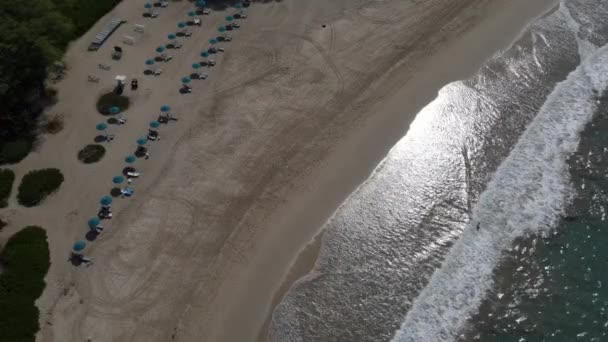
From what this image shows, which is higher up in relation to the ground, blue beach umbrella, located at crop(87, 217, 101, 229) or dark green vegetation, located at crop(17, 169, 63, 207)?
blue beach umbrella, located at crop(87, 217, 101, 229)

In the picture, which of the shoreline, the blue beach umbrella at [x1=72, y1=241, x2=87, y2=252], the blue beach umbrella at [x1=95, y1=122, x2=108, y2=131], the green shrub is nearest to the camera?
the shoreline

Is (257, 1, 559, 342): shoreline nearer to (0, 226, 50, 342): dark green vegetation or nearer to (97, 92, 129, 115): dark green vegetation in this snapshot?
(0, 226, 50, 342): dark green vegetation

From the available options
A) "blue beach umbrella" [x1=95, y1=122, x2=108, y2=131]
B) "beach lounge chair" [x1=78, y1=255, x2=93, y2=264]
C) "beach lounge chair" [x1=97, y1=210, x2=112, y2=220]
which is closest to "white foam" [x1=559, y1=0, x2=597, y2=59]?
"blue beach umbrella" [x1=95, y1=122, x2=108, y2=131]

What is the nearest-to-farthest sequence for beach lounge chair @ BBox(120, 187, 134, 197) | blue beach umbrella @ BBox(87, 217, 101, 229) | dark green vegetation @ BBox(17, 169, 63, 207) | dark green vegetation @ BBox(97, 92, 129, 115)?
blue beach umbrella @ BBox(87, 217, 101, 229), dark green vegetation @ BBox(17, 169, 63, 207), beach lounge chair @ BBox(120, 187, 134, 197), dark green vegetation @ BBox(97, 92, 129, 115)

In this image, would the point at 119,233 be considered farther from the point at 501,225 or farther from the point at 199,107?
the point at 501,225

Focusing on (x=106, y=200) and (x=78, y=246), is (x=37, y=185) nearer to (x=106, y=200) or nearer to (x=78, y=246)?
(x=106, y=200)
